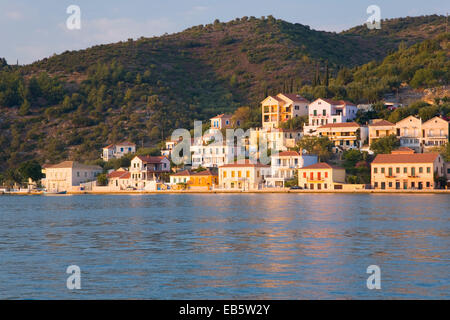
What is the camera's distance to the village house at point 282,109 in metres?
107

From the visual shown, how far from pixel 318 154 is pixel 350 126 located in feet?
24.0

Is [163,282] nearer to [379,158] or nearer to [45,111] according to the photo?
[379,158]

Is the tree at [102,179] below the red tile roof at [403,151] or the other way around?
below

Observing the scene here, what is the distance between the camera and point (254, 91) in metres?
176

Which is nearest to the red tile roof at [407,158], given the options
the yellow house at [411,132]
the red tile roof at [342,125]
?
the yellow house at [411,132]

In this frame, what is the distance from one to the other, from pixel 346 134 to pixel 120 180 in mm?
34944

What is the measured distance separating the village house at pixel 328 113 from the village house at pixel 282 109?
→ 5.78 metres

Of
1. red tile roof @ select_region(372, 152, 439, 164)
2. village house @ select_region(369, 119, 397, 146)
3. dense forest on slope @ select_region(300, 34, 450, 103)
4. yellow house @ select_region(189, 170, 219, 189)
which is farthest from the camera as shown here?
dense forest on slope @ select_region(300, 34, 450, 103)

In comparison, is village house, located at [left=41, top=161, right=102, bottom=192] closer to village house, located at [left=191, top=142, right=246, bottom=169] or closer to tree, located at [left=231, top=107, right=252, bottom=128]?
village house, located at [left=191, top=142, right=246, bottom=169]

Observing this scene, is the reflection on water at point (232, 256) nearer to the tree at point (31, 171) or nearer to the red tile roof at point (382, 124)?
the red tile roof at point (382, 124)

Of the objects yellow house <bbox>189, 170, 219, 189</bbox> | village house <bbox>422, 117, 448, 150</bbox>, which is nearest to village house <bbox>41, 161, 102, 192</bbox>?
yellow house <bbox>189, 170, 219, 189</bbox>

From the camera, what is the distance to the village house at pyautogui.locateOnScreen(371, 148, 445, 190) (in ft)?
259

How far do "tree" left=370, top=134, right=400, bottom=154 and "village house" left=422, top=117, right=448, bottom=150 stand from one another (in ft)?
12.8

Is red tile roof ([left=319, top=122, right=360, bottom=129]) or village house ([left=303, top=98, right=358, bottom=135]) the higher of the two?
village house ([left=303, top=98, right=358, bottom=135])
